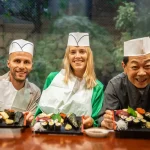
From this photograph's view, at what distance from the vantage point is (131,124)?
202 centimetres

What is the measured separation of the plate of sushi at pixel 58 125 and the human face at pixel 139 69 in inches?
23.4

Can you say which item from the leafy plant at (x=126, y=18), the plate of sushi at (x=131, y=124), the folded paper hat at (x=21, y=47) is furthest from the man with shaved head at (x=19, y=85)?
the leafy plant at (x=126, y=18)

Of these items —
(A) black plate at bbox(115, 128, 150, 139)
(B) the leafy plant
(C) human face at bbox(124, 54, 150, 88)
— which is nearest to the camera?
(A) black plate at bbox(115, 128, 150, 139)

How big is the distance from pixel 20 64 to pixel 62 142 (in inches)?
42.9

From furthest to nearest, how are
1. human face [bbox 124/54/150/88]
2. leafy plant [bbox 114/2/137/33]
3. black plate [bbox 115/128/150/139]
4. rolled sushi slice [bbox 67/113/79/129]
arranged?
leafy plant [bbox 114/2/137/33] < human face [bbox 124/54/150/88] < rolled sushi slice [bbox 67/113/79/129] < black plate [bbox 115/128/150/139]

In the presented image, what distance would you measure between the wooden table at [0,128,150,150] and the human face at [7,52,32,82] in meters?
0.77

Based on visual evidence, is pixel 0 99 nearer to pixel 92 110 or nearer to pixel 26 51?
pixel 26 51

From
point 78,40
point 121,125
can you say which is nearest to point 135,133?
point 121,125

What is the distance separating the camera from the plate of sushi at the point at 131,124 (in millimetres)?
1956

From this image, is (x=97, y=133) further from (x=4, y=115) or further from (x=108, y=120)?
(x=4, y=115)

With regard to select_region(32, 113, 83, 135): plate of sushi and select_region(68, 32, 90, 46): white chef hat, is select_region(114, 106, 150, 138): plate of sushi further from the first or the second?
select_region(68, 32, 90, 46): white chef hat

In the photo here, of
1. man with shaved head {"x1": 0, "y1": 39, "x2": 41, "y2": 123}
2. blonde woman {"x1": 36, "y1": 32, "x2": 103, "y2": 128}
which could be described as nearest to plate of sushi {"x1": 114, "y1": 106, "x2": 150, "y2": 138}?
blonde woman {"x1": 36, "y1": 32, "x2": 103, "y2": 128}

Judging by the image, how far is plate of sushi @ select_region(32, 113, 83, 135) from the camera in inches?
79.6

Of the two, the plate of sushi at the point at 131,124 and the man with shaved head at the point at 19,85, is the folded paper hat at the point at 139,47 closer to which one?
the plate of sushi at the point at 131,124
